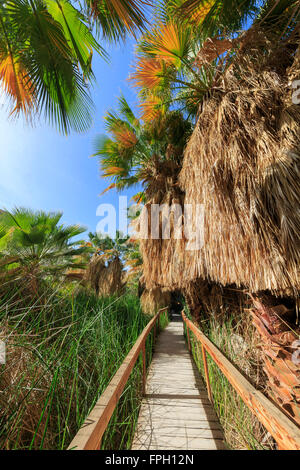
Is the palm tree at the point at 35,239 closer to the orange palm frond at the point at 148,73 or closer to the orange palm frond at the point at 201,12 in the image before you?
the orange palm frond at the point at 148,73

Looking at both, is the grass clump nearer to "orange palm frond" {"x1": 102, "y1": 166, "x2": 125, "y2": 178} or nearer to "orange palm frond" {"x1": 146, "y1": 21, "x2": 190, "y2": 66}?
"orange palm frond" {"x1": 102, "y1": 166, "x2": 125, "y2": 178}

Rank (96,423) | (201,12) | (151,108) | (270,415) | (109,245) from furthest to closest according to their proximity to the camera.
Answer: (109,245), (151,108), (201,12), (270,415), (96,423)

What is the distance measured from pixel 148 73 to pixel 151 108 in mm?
653

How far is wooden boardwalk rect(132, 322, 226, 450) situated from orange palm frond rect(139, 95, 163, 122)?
4.53 meters

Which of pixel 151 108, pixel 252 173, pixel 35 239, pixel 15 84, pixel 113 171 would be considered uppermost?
pixel 151 108

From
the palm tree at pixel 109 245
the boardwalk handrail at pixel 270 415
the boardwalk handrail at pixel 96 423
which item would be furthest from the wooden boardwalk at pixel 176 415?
the palm tree at pixel 109 245

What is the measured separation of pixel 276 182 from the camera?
6.01ft

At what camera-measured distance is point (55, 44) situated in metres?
2.32

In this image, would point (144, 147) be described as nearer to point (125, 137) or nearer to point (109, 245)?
point (125, 137)

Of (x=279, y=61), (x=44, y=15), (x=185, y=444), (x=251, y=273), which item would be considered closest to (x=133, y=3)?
(x=44, y=15)

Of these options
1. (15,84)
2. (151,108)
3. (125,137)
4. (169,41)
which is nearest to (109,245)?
(125,137)

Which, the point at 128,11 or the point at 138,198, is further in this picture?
the point at 138,198

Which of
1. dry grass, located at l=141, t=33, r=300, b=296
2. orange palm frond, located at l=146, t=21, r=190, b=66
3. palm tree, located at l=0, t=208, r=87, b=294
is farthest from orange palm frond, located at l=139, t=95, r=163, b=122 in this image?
palm tree, located at l=0, t=208, r=87, b=294

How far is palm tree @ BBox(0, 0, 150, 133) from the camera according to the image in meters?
2.01
